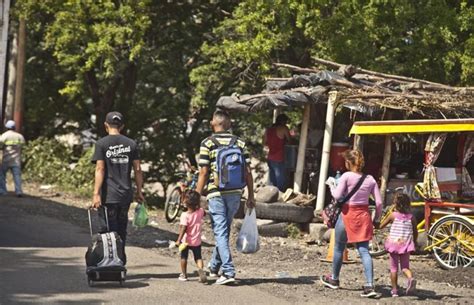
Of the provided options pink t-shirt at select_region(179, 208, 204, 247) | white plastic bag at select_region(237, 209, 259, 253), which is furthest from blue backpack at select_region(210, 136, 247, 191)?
white plastic bag at select_region(237, 209, 259, 253)

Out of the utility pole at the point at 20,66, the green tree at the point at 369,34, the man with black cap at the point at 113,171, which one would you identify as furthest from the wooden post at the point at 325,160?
the utility pole at the point at 20,66

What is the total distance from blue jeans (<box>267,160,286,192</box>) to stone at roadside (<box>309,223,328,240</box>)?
7.03 ft

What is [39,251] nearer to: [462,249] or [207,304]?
[207,304]

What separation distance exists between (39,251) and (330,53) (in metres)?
9.51

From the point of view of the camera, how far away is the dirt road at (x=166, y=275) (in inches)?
396

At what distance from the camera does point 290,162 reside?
60.2 ft

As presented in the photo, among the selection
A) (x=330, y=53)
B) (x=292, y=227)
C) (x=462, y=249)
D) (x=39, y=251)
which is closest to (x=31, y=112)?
(x=330, y=53)

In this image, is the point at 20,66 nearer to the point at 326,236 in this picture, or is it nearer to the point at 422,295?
the point at 326,236

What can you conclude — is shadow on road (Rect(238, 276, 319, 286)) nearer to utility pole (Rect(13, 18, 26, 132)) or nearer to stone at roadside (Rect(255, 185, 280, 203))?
stone at roadside (Rect(255, 185, 280, 203))

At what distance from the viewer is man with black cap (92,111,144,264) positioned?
10508 millimetres

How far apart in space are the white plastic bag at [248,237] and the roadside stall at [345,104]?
4.69 metres

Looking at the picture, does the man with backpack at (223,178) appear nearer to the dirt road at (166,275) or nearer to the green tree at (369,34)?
the dirt road at (166,275)

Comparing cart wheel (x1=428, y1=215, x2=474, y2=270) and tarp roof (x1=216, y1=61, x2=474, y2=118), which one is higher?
tarp roof (x1=216, y1=61, x2=474, y2=118)

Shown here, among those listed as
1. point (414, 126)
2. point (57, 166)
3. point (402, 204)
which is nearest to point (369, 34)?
point (414, 126)
